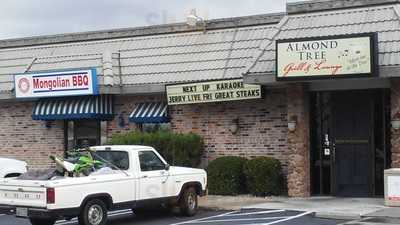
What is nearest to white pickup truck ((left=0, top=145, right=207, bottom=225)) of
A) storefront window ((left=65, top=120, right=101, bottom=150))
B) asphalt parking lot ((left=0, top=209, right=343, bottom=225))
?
asphalt parking lot ((left=0, top=209, right=343, bottom=225))

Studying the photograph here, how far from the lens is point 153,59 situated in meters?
21.2

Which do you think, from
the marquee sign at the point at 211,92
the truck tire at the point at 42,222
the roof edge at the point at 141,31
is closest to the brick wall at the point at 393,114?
the marquee sign at the point at 211,92

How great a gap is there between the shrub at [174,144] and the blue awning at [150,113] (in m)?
0.79

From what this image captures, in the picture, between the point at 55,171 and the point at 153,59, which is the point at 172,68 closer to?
the point at 153,59

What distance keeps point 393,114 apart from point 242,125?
4.64 meters

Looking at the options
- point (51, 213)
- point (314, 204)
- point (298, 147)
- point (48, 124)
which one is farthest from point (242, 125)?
point (51, 213)

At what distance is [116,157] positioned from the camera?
1454cm

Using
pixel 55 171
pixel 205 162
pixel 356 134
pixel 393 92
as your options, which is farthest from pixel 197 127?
pixel 55 171

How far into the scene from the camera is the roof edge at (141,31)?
794 inches

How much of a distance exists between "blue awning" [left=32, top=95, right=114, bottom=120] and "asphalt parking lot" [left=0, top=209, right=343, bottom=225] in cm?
572

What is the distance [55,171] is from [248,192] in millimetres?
7014

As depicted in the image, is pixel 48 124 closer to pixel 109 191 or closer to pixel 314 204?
pixel 109 191

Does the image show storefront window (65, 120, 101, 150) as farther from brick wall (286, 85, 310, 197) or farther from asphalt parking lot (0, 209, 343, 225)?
brick wall (286, 85, 310, 197)

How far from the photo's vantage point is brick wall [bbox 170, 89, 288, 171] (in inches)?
755
